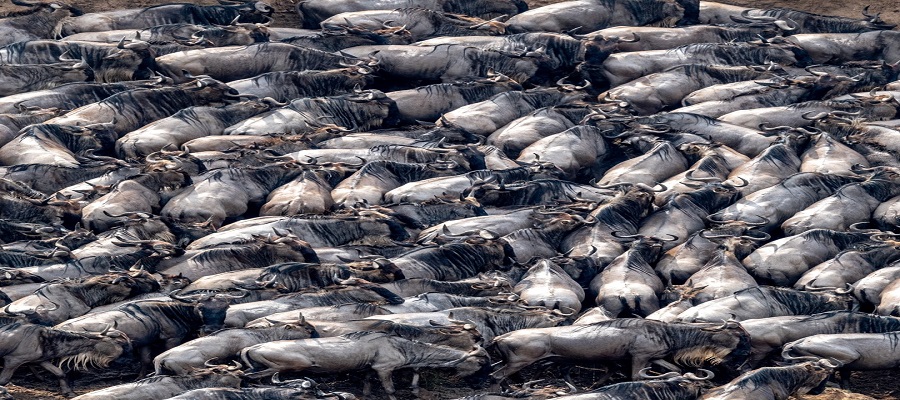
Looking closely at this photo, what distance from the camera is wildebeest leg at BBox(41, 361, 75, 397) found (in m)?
11.9

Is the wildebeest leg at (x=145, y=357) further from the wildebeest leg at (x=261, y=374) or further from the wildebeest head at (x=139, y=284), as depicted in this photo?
the wildebeest leg at (x=261, y=374)

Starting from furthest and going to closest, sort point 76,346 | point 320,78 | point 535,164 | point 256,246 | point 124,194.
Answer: point 320,78
point 535,164
point 124,194
point 256,246
point 76,346

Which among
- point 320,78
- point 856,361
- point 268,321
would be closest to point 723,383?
point 856,361

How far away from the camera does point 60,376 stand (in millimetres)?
11984

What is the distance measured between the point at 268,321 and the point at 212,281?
124cm

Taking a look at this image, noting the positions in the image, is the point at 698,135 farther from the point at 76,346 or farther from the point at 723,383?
the point at 76,346

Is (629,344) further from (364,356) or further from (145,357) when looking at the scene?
(145,357)

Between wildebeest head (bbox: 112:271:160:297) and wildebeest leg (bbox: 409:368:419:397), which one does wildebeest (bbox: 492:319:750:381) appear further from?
wildebeest head (bbox: 112:271:160:297)

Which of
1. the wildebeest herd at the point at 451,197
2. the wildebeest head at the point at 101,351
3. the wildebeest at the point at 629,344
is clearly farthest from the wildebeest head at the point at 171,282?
the wildebeest at the point at 629,344

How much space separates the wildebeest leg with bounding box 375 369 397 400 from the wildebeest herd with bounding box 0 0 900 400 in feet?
0.08

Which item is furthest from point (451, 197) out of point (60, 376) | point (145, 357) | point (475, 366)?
point (60, 376)

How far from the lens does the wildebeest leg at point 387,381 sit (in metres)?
12.1

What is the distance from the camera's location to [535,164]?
1669cm

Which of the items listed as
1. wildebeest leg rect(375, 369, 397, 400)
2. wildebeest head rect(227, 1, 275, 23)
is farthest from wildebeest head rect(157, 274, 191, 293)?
wildebeest head rect(227, 1, 275, 23)
